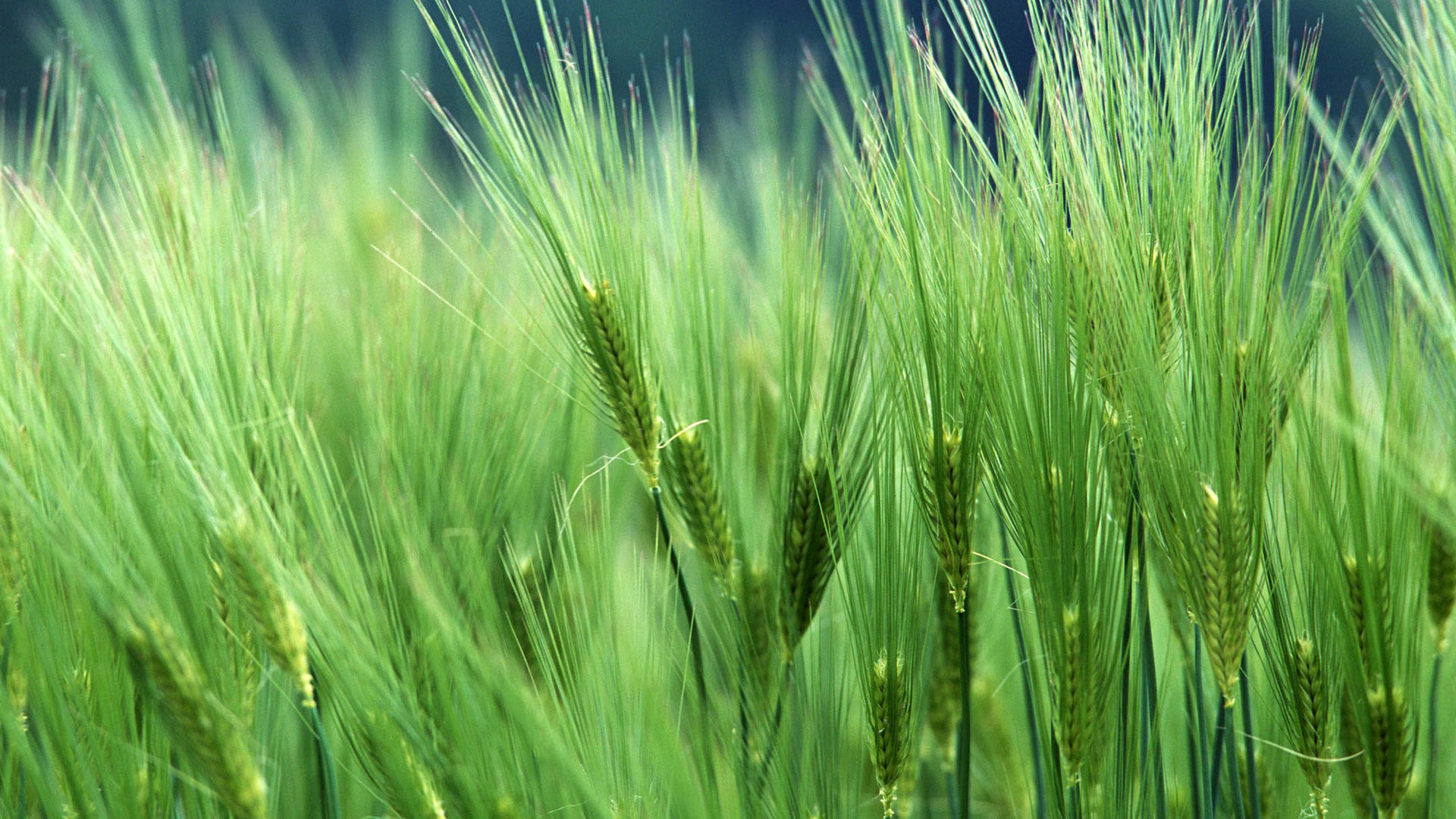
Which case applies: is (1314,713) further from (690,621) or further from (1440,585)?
(690,621)

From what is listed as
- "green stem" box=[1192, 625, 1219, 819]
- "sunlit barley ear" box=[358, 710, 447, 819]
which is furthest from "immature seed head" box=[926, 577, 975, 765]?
"sunlit barley ear" box=[358, 710, 447, 819]

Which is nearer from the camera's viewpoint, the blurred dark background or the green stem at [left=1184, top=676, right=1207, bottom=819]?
the green stem at [left=1184, top=676, right=1207, bottom=819]

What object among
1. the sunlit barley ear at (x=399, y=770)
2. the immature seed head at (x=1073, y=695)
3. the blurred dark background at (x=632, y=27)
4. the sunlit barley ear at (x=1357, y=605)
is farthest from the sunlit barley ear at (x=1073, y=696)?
the blurred dark background at (x=632, y=27)

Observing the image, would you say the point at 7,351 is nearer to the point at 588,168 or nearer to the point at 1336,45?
the point at 588,168

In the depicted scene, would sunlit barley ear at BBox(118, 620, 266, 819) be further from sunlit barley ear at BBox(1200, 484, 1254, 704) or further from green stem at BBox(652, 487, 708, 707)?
sunlit barley ear at BBox(1200, 484, 1254, 704)

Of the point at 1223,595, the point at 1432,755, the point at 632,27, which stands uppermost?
the point at 632,27

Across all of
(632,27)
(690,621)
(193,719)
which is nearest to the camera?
(193,719)

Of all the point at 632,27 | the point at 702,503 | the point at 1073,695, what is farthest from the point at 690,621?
the point at 632,27
